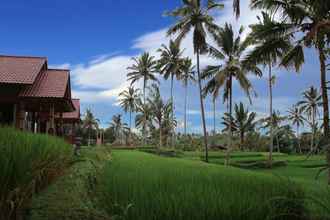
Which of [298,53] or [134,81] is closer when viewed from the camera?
[298,53]

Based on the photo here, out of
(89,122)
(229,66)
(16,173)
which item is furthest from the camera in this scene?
(89,122)

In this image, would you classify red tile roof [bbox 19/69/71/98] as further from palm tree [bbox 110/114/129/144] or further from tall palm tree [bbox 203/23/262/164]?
palm tree [bbox 110/114/129/144]

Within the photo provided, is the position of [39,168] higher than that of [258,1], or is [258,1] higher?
[258,1]

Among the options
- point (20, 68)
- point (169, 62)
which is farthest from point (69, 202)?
point (169, 62)

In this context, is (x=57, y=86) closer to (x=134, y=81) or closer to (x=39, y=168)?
(x=39, y=168)

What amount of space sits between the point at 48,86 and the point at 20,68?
1.48m

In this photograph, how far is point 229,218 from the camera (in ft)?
9.48

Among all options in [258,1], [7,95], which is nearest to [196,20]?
[258,1]

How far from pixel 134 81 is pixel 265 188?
5238 centimetres

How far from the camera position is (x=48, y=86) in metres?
16.2

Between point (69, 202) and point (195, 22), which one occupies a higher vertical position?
point (195, 22)

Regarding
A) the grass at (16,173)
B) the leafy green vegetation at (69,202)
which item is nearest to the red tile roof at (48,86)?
the leafy green vegetation at (69,202)

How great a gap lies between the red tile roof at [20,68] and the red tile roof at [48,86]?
0.58 meters

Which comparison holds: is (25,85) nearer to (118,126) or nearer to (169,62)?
(169,62)
